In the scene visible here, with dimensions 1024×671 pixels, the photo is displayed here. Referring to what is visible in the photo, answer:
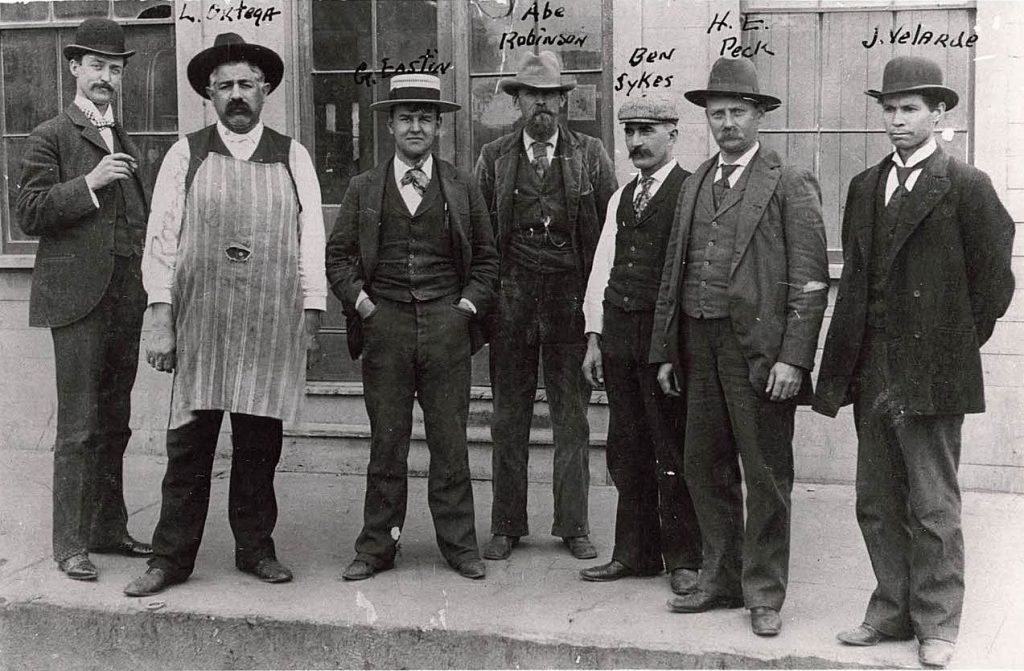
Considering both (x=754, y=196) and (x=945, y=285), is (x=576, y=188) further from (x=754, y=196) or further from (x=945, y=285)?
(x=945, y=285)

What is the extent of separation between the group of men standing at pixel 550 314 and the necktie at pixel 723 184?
13mm

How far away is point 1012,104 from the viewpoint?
5.68 meters

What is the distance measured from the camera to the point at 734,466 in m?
4.15

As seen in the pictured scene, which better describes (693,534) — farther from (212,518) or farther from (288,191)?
(212,518)

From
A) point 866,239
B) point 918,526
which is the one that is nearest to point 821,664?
point 918,526

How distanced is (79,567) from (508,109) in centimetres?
351

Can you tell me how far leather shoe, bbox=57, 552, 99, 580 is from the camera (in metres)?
4.57

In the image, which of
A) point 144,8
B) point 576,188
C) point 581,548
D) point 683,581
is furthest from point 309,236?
point 144,8

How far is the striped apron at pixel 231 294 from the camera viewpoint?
4.34m

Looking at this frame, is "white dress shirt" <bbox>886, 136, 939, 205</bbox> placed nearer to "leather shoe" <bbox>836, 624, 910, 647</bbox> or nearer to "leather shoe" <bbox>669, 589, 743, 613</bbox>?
"leather shoe" <bbox>836, 624, 910, 647</bbox>

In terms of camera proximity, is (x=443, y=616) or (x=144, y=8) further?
(x=144, y=8)

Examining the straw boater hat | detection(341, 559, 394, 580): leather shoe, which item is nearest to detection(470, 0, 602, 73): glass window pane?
the straw boater hat

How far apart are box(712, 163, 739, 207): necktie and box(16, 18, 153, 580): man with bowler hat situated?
101 inches

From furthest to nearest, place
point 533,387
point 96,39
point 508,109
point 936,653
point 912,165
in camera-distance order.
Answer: point 508,109 < point 533,387 < point 96,39 < point 912,165 < point 936,653
